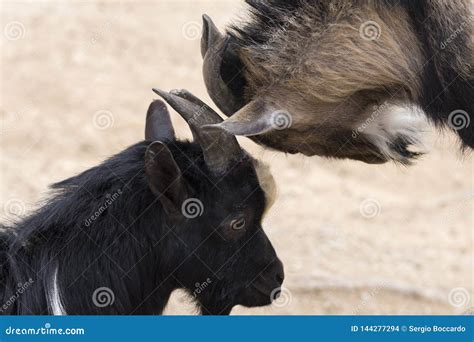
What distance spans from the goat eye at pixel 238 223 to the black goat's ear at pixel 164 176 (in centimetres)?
31

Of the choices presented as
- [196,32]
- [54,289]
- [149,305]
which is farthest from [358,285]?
[196,32]

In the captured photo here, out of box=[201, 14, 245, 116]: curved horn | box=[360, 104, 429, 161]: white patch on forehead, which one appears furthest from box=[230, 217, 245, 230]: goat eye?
box=[360, 104, 429, 161]: white patch on forehead

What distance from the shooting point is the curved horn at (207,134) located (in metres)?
4.95

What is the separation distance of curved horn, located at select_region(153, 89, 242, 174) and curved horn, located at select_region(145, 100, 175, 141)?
43 centimetres

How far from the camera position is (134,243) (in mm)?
5008

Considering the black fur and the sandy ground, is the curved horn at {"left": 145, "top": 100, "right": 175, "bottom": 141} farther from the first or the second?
the sandy ground

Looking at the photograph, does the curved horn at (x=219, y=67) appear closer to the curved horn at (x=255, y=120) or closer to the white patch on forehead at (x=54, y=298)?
the curved horn at (x=255, y=120)

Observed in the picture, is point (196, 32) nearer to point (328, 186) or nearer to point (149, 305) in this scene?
point (328, 186)

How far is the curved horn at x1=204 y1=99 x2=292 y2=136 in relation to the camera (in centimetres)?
478

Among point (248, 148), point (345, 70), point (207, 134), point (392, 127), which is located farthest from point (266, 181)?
point (248, 148)

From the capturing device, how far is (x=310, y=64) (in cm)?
518

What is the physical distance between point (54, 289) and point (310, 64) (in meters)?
1.77

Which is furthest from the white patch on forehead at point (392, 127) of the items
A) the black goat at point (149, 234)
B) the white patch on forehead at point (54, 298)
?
the white patch on forehead at point (54, 298)

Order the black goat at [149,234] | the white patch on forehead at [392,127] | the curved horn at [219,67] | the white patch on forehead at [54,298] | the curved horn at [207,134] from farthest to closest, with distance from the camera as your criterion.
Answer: the white patch on forehead at [392,127]
the curved horn at [219,67]
the curved horn at [207,134]
the black goat at [149,234]
the white patch on forehead at [54,298]
